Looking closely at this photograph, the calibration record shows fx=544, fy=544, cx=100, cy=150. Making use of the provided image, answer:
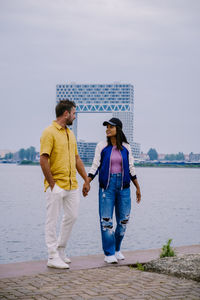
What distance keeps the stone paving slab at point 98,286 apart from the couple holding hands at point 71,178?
1.70 ft

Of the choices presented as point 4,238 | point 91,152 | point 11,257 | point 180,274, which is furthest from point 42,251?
point 91,152

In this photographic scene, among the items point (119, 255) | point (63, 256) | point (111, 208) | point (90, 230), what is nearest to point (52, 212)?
point (63, 256)

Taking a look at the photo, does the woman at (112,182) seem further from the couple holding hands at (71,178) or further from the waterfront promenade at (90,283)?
the waterfront promenade at (90,283)

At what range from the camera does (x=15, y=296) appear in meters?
4.84

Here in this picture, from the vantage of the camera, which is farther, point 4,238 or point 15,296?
point 4,238

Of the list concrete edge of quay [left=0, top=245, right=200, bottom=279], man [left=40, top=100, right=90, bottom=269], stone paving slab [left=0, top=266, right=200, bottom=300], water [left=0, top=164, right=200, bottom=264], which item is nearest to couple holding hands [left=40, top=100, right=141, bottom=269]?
man [left=40, top=100, right=90, bottom=269]

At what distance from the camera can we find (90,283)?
17.9ft

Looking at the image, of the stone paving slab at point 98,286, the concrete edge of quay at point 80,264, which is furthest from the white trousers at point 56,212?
the stone paving slab at point 98,286

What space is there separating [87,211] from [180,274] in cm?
2192

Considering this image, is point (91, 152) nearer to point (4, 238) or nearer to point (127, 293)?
point (4, 238)

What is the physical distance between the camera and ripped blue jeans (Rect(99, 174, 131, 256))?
661cm

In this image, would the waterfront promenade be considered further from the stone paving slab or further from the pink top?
the pink top

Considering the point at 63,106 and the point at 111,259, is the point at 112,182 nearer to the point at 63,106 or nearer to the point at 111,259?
the point at 111,259

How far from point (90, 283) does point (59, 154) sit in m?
1.54
